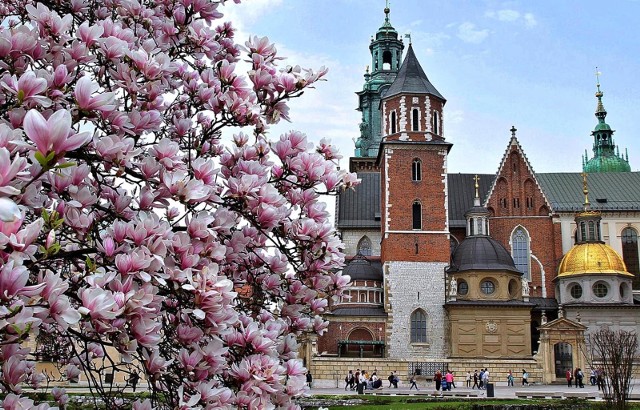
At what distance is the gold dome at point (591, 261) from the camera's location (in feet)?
133

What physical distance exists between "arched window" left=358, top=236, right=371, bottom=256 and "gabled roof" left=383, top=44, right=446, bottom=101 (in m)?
9.70

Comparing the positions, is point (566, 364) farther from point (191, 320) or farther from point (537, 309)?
point (191, 320)

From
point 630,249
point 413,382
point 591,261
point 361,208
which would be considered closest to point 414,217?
point 361,208

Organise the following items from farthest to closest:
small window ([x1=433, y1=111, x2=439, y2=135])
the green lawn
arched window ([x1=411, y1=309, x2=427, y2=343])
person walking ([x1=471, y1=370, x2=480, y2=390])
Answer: small window ([x1=433, y1=111, x2=439, y2=135]) < arched window ([x1=411, y1=309, x2=427, y2=343]) < person walking ([x1=471, y1=370, x2=480, y2=390]) < the green lawn

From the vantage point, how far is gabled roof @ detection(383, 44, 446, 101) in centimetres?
4281

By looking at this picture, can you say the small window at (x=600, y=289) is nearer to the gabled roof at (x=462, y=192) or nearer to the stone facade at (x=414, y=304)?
the stone facade at (x=414, y=304)

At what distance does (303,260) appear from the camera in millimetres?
4109

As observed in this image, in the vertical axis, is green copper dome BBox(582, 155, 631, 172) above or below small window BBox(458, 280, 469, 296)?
above

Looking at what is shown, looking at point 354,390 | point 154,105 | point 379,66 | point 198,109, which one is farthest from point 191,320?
point 379,66

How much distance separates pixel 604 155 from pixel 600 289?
107 ft

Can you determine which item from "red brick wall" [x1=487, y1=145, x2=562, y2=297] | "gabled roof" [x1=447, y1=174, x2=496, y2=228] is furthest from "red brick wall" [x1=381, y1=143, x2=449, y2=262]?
"red brick wall" [x1=487, y1=145, x2=562, y2=297]

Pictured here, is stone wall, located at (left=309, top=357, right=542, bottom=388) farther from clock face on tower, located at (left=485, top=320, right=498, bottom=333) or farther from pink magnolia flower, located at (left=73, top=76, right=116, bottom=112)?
pink magnolia flower, located at (left=73, top=76, right=116, bottom=112)

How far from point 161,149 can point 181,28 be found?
4.14 feet

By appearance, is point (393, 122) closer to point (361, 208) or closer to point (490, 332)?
point (361, 208)
